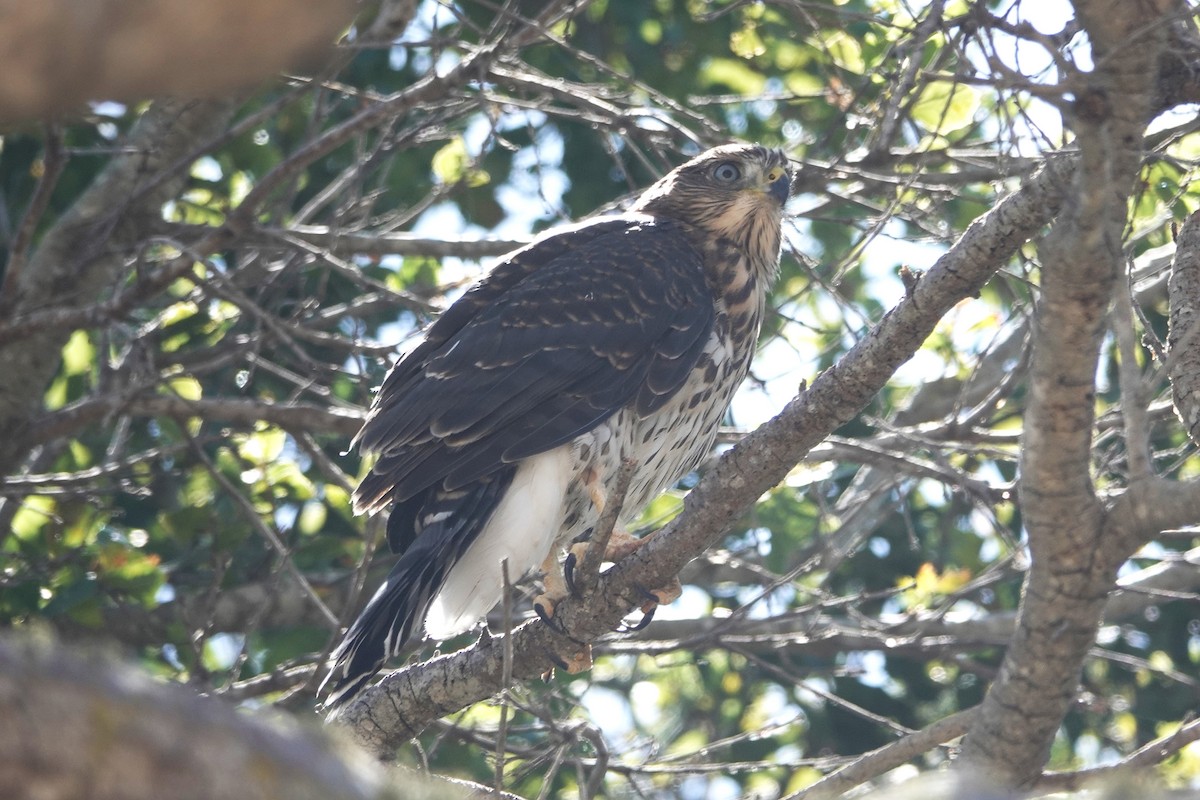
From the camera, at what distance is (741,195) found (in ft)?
16.3

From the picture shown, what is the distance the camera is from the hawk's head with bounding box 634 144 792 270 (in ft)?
16.2

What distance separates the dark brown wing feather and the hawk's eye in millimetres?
385

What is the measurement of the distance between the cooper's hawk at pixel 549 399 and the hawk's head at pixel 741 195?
0.04 ft

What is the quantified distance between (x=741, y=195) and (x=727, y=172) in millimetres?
130

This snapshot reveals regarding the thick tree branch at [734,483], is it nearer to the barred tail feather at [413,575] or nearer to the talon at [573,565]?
the talon at [573,565]

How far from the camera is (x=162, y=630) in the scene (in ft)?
16.8

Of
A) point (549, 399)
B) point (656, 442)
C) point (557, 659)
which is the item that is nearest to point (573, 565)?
point (557, 659)

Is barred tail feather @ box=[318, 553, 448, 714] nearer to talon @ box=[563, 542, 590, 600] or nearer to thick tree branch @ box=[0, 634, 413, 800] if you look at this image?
talon @ box=[563, 542, 590, 600]

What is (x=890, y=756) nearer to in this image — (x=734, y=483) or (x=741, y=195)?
(x=734, y=483)

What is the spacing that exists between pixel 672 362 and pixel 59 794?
323 centimetres

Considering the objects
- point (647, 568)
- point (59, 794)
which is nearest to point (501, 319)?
point (647, 568)

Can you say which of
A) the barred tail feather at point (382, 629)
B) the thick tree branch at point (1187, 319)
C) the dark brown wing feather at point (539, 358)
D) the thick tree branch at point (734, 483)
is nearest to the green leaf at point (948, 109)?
the dark brown wing feather at point (539, 358)

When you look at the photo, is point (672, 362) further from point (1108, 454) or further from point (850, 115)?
point (1108, 454)

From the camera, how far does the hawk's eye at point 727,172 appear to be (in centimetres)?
501
